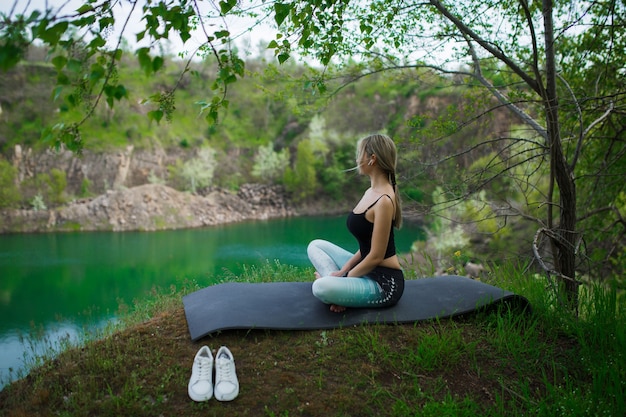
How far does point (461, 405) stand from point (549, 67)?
2408mm

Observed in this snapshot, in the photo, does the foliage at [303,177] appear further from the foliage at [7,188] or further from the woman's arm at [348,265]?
the woman's arm at [348,265]

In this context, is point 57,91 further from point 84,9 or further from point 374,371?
point 374,371

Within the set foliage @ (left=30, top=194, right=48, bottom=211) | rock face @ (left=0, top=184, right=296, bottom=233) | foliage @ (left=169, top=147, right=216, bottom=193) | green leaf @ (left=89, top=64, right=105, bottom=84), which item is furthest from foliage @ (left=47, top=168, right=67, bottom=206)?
green leaf @ (left=89, top=64, right=105, bottom=84)

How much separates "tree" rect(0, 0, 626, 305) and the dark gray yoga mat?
0.56 metres

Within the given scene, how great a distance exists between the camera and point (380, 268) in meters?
2.88

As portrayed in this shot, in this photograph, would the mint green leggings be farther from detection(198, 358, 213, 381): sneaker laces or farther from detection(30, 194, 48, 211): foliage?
detection(30, 194, 48, 211): foliage

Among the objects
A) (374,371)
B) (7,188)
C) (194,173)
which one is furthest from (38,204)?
(374,371)

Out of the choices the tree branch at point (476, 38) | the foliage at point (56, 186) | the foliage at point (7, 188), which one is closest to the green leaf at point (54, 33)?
the tree branch at point (476, 38)

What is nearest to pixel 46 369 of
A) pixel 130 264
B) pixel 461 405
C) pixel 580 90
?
pixel 461 405

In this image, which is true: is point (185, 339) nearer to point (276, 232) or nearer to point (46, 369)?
point (46, 369)

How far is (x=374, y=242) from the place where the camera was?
2.74 m

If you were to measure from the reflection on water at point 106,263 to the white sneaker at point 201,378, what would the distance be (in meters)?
3.64

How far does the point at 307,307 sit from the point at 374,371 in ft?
2.44

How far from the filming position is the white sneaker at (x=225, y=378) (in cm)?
219
